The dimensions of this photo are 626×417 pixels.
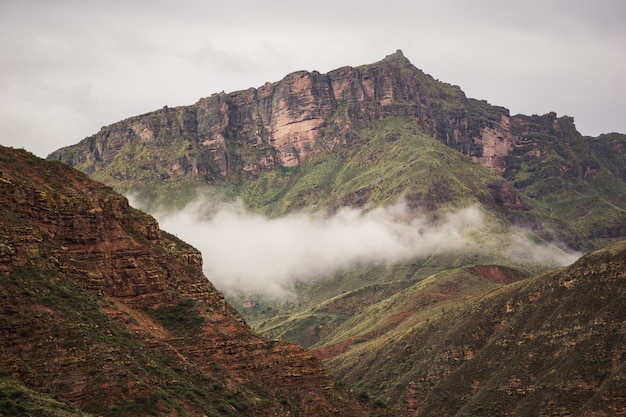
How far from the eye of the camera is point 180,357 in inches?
4673

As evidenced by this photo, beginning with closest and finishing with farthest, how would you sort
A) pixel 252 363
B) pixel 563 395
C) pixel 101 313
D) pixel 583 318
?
pixel 101 313
pixel 252 363
pixel 563 395
pixel 583 318

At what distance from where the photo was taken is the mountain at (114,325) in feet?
323

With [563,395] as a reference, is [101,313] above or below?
above

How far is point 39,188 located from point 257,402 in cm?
3838

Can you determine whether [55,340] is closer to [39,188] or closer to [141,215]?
[39,188]

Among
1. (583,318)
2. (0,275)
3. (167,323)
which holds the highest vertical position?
(0,275)

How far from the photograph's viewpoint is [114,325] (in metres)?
111

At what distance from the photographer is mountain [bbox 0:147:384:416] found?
98375 mm

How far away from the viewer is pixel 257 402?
398 ft

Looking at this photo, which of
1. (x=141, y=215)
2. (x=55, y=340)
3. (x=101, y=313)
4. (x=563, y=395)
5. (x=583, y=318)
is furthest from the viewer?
(x=583, y=318)

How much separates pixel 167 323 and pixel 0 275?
2804 centimetres

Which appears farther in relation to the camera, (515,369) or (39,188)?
(515,369)

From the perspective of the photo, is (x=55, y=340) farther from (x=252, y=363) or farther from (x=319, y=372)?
(x=319, y=372)

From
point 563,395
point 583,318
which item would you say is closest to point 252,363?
point 563,395
